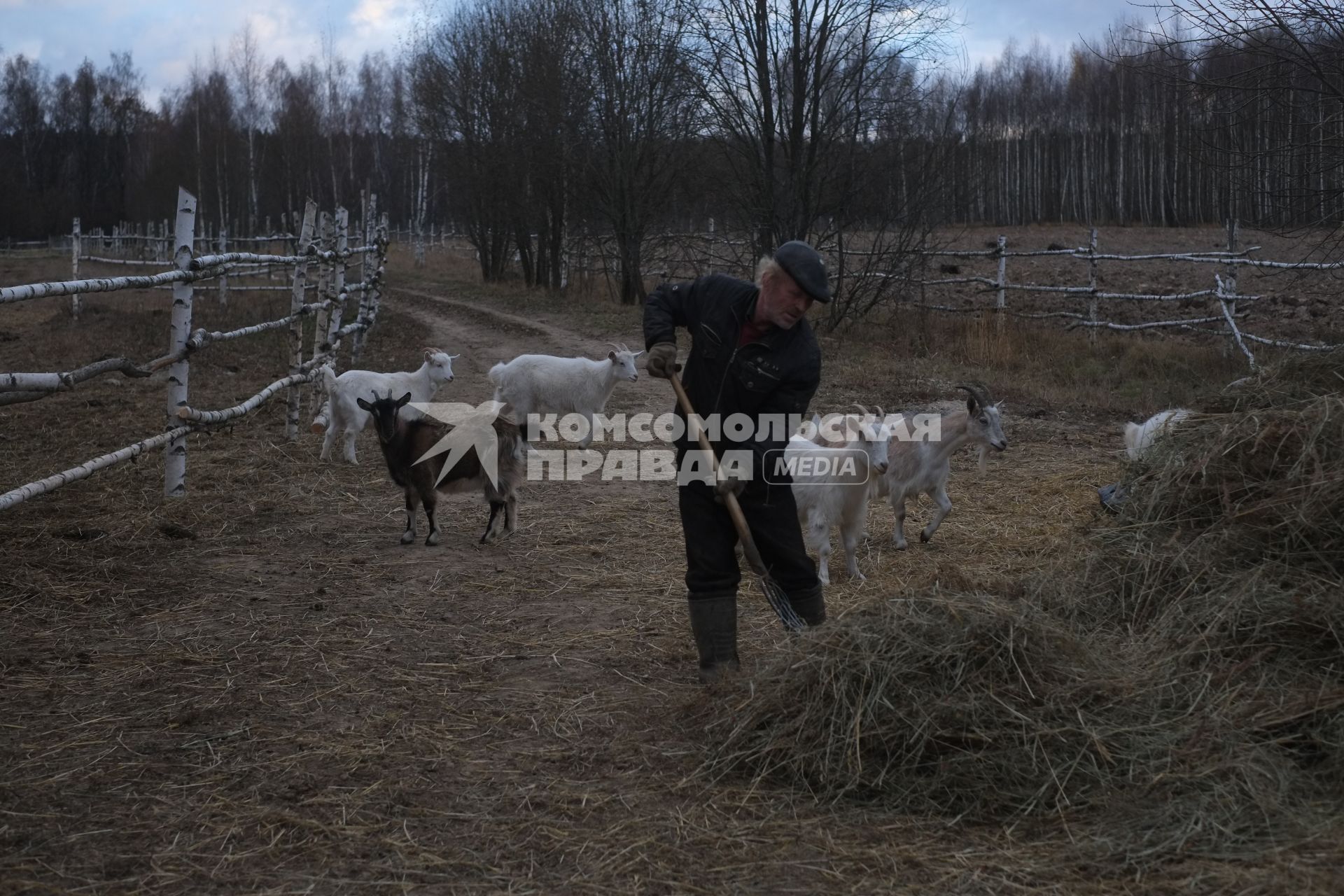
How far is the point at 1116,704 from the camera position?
12.4 ft

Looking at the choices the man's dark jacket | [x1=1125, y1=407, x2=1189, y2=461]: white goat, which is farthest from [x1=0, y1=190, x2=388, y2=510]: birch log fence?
[x1=1125, y1=407, x2=1189, y2=461]: white goat

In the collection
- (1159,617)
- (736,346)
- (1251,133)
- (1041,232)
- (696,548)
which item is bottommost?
(1159,617)

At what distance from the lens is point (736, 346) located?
4.51 meters

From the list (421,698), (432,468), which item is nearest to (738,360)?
(421,698)

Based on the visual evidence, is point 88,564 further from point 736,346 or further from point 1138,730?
point 1138,730

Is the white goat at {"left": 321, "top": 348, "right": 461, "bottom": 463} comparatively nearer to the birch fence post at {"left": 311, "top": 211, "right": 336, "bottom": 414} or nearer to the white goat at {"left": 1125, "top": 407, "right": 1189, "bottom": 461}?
the birch fence post at {"left": 311, "top": 211, "right": 336, "bottom": 414}

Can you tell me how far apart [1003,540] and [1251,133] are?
551cm

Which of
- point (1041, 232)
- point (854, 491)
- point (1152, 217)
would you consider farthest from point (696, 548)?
point (1152, 217)

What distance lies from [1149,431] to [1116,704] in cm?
388

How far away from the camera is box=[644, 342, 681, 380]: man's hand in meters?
4.60

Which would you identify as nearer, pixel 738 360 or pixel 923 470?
pixel 738 360

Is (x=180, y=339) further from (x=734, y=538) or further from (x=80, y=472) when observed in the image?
(x=734, y=538)

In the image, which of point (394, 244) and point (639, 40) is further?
point (394, 244)

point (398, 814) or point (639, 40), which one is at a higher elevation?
point (639, 40)
